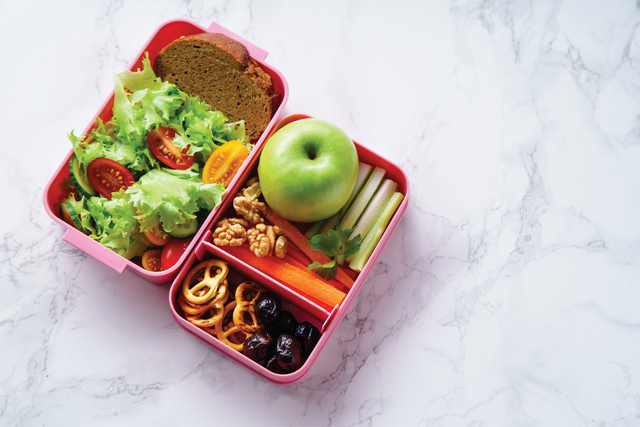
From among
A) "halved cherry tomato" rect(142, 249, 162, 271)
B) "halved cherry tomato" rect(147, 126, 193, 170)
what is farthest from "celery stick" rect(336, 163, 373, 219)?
"halved cherry tomato" rect(142, 249, 162, 271)

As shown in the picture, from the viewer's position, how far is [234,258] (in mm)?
1683

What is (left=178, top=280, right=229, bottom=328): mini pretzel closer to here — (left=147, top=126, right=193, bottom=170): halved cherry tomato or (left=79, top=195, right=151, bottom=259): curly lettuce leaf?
(left=79, top=195, right=151, bottom=259): curly lettuce leaf

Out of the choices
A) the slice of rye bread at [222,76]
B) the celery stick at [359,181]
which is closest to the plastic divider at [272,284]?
the celery stick at [359,181]

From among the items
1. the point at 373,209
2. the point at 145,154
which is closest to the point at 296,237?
the point at 373,209

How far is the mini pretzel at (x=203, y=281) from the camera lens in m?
1.68

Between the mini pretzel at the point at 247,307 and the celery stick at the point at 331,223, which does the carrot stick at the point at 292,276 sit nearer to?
the mini pretzel at the point at 247,307

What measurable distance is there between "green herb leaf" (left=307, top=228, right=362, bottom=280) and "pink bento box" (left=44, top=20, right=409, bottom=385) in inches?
3.6

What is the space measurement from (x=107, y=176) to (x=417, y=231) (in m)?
1.17

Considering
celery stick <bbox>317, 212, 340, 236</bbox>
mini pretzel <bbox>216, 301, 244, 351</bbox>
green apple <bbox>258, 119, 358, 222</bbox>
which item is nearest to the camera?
green apple <bbox>258, 119, 358, 222</bbox>

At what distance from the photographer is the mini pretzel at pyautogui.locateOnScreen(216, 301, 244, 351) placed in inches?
67.3

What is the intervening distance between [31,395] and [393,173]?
1569 mm

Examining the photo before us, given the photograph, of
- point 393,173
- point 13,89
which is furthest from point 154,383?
point 13,89

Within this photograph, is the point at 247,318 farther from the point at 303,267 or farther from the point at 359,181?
the point at 359,181

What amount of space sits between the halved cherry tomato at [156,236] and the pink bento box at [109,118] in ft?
0.33
